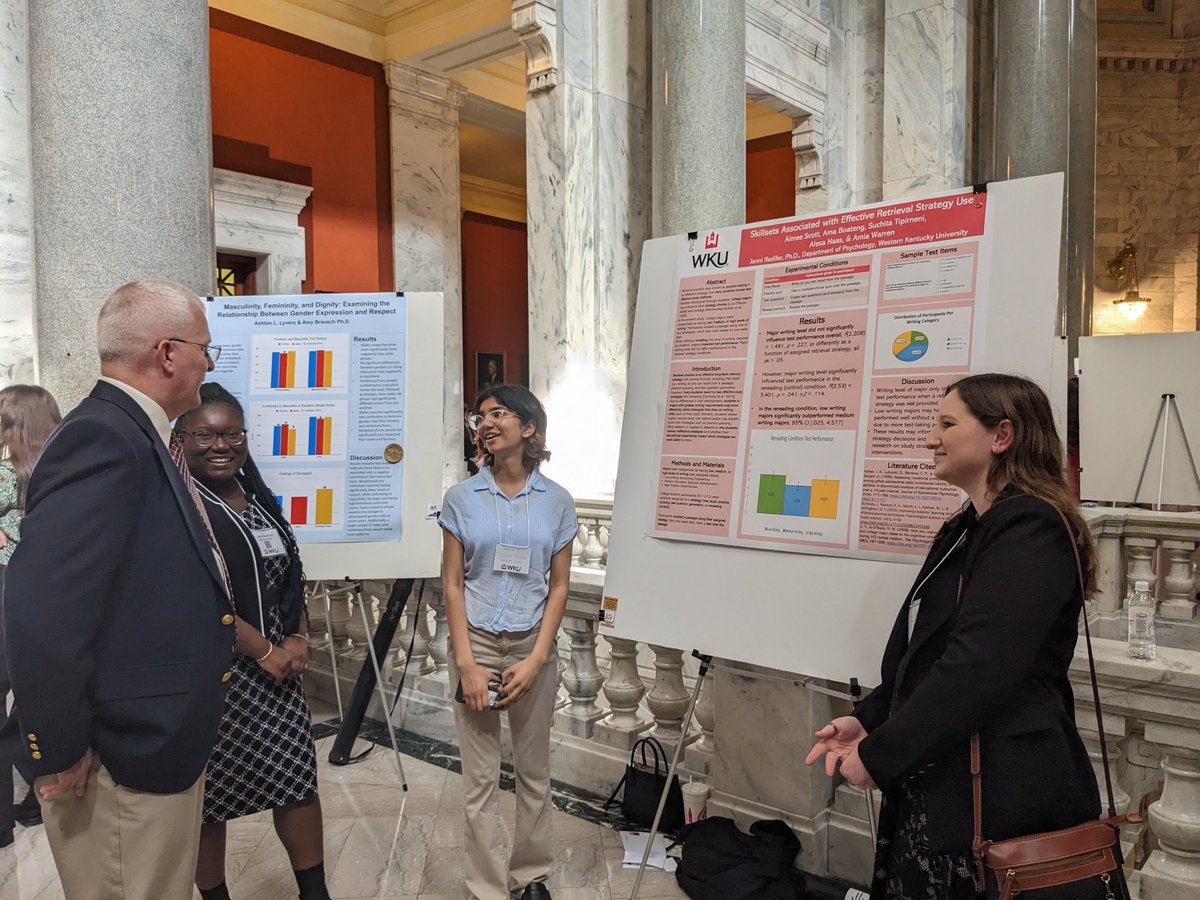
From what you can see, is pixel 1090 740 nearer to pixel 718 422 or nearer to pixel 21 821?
pixel 718 422

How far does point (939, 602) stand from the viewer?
1.67 metres

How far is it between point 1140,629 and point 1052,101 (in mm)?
5498

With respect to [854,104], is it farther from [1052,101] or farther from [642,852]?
[642,852]

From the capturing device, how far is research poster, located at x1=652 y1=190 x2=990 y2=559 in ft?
6.83

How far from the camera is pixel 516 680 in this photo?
8.05 ft

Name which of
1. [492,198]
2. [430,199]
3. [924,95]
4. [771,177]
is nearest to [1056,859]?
[924,95]

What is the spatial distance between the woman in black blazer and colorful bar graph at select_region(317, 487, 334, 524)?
2223 millimetres

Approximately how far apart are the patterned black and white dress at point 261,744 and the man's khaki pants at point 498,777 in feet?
1.50

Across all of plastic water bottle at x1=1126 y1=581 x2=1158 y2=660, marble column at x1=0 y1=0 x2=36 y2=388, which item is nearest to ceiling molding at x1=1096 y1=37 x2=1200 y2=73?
plastic water bottle at x1=1126 y1=581 x2=1158 y2=660

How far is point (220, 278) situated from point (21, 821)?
5.89 meters

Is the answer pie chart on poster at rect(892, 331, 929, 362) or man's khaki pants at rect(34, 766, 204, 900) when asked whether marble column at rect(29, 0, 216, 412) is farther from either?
pie chart on poster at rect(892, 331, 929, 362)

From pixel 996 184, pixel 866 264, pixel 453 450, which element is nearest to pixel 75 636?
pixel 866 264

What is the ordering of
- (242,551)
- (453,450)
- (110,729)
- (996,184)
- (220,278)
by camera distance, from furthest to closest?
(453,450) → (220,278) → (242,551) → (996,184) → (110,729)

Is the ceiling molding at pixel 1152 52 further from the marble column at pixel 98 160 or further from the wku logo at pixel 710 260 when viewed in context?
the marble column at pixel 98 160
